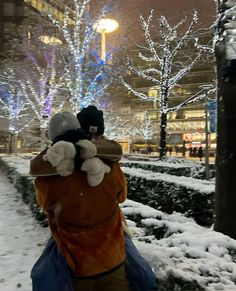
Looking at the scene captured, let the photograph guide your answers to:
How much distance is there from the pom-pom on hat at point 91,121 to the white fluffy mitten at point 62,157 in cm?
39

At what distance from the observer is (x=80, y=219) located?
79.7 inches

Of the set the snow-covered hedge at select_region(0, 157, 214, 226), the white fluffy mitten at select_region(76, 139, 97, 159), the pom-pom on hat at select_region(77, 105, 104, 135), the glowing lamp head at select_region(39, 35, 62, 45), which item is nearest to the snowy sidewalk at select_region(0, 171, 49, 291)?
the snow-covered hedge at select_region(0, 157, 214, 226)

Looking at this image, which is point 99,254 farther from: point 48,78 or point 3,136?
point 3,136

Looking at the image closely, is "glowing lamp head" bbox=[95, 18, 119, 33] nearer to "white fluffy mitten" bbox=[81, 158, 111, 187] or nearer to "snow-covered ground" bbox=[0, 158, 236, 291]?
"snow-covered ground" bbox=[0, 158, 236, 291]

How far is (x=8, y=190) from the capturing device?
39.1ft

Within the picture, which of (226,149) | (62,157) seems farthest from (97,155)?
(226,149)

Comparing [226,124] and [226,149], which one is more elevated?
[226,124]

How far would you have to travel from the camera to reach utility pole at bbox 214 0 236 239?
4.24 m

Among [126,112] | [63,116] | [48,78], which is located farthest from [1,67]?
[63,116]

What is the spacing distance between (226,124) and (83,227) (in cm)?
282

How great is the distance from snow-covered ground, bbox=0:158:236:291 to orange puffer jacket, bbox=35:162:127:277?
0.93m

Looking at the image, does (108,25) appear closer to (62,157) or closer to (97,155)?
(97,155)

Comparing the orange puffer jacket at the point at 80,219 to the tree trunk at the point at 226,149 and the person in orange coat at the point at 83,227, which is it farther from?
the tree trunk at the point at 226,149

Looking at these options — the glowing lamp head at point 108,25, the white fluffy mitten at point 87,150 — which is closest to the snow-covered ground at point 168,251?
the white fluffy mitten at point 87,150
